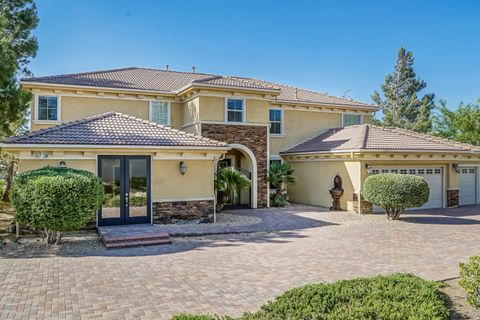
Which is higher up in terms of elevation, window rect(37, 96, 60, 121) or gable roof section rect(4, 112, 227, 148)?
window rect(37, 96, 60, 121)

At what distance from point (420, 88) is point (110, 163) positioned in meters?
46.2

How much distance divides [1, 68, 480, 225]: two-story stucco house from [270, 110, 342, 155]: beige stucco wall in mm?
71

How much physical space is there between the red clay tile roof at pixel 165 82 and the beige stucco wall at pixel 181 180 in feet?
17.3

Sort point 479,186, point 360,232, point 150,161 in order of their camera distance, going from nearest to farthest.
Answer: point 360,232 → point 150,161 → point 479,186

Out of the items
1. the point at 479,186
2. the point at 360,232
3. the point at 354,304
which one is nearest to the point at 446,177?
the point at 479,186

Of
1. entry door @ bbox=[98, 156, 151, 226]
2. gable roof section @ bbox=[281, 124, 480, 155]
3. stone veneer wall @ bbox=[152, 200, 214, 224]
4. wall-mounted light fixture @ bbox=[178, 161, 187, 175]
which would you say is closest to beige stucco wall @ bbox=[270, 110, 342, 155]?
gable roof section @ bbox=[281, 124, 480, 155]

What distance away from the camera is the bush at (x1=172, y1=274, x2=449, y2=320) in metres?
5.20

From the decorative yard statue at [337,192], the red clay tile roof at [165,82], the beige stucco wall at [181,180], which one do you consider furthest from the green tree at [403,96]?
the beige stucco wall at [181,180]

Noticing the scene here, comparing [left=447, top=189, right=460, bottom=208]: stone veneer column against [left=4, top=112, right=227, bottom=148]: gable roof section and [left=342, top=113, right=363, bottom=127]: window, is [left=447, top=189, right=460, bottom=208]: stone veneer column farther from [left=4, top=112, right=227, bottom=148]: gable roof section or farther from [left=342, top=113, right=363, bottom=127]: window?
[left=4, top=112, right=227, bottom=148]: gable roof section

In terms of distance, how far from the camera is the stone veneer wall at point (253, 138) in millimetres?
19141

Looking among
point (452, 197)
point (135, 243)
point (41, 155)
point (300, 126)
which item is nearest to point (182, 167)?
point (135, 243)

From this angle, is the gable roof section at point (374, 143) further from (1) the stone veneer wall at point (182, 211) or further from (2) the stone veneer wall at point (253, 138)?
→ (1) the stone veneer wall at point (182, 211)

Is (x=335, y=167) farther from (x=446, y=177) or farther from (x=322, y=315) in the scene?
(x=322, y=315)

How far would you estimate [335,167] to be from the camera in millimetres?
19797
